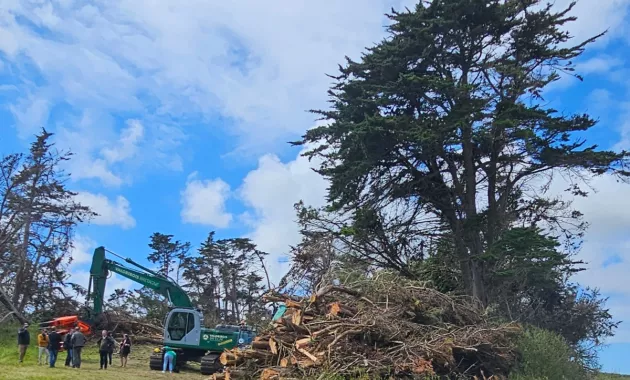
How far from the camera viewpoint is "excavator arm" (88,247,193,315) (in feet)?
71.4

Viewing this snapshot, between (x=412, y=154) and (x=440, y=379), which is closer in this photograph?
(x=440, y=379)

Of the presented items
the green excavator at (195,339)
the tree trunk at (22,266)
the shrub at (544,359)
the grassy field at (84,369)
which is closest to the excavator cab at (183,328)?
the green excavator at (195,339)

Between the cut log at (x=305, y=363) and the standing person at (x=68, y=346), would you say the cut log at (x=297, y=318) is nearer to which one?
the cut log at (x=305, y=363)

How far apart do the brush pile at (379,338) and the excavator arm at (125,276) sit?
810cm

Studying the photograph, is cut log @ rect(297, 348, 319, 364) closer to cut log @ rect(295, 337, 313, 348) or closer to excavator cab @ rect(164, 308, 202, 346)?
cut log @ rect(295, 337, 313, 348)

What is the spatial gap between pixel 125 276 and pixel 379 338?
12768 millimetres

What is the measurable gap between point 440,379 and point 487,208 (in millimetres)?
10946

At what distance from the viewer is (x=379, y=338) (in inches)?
482

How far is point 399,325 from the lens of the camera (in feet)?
42.0

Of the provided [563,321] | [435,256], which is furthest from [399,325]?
[563,321]

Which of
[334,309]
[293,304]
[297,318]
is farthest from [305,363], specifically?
[293,304]

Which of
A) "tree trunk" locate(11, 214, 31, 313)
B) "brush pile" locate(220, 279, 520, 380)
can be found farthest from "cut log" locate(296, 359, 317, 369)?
"tree trunk" locate(11, 214, 31, 313)

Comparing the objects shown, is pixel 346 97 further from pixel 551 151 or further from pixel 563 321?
pixel 563 321

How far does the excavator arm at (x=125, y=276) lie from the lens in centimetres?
2175
